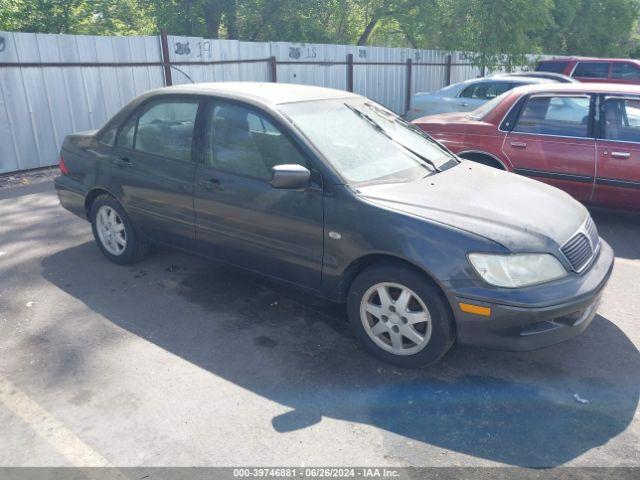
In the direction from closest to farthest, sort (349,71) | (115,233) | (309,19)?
(115,233) → (349,71) → (309,19)

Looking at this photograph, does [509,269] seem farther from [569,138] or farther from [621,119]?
[621,119]

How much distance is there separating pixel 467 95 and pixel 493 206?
8.06m

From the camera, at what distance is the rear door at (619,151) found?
573 centimetres

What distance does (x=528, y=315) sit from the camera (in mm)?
3068

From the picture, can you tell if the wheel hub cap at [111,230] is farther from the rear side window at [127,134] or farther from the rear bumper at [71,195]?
the rear side window at [127,134]

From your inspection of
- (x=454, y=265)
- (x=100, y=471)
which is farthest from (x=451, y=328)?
(x=100, y=471)

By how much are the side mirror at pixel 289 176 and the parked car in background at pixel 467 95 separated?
8.06m

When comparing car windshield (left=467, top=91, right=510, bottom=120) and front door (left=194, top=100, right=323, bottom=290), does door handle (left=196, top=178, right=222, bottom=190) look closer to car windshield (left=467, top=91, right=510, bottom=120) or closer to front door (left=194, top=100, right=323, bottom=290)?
front door (left=194, top=100, right=323, bottom=290)

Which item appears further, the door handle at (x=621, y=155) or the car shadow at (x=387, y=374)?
the door handle at (x=621, y=155)

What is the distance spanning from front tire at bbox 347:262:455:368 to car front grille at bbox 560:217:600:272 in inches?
32.2

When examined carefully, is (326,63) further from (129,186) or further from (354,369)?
(354,369)

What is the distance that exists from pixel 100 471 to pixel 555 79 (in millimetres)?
11374

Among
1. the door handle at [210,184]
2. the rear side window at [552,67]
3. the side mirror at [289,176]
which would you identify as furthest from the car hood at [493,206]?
the rear side window at [552,67]

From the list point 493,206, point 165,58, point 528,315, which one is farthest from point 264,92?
point 165,58
